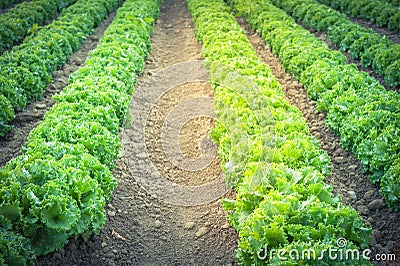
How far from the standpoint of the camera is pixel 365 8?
1584cm

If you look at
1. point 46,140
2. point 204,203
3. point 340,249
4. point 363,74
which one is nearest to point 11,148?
point 46,140

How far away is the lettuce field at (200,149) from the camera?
16.4 ft

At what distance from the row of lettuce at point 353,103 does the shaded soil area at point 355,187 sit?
0.19m

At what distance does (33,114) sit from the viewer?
9.28 metres

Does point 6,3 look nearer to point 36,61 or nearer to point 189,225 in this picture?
point 36,61

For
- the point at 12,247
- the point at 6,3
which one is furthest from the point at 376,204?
the point at 6,3

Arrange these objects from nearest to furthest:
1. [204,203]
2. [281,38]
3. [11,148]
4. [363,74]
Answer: [204,203] → [11,148] → [363,74] → [281,38]

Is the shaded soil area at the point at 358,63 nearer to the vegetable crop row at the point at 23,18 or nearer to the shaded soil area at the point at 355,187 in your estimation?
the shaded soil area at the point at 355,187

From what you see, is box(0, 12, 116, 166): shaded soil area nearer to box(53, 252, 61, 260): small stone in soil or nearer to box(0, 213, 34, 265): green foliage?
box(53, 252, 61, 260): small stone in soil

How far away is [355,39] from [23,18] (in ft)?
38.2

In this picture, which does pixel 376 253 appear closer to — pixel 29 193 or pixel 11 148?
pixel 29 193

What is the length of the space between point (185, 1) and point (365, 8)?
980 centimetres

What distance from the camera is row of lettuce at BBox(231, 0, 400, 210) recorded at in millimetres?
6934

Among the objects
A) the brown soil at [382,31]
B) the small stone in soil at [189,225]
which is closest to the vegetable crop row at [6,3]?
the brown soil at [382,31]
